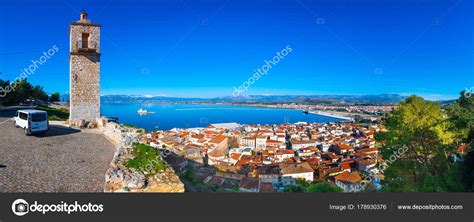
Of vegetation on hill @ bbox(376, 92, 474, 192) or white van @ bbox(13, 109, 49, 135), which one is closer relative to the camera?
vegetation on hill @ bbox(376, 92, 474, 192)

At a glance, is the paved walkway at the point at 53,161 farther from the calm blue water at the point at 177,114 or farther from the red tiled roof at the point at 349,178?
the calm blue water at the point at 177,114

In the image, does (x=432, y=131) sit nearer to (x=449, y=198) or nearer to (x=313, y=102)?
(x=449, y=198)

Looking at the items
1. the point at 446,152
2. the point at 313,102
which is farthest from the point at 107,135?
the point at 313,102

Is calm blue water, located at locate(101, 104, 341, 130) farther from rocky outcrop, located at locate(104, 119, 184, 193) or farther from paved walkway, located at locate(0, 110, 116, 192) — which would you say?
rocky outcrop, located at locate(104, 119, 184, 193)

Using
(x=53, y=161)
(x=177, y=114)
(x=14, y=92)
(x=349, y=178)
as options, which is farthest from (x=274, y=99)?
(x=53, y=161)

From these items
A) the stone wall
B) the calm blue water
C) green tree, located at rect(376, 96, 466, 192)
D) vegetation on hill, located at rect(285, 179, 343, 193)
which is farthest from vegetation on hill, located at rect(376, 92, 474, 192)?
the calm blue water

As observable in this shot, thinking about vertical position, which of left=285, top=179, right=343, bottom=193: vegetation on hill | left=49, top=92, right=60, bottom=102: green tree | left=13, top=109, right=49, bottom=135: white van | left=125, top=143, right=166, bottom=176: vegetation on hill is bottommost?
left=285, top=179, right=343, bottom=193: vegetation on hill

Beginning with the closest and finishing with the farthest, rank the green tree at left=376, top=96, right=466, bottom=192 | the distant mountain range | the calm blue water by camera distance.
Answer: the green tree at left=376, top=96, right=466, bottom=192
the distant mountain range
the calm blue water
